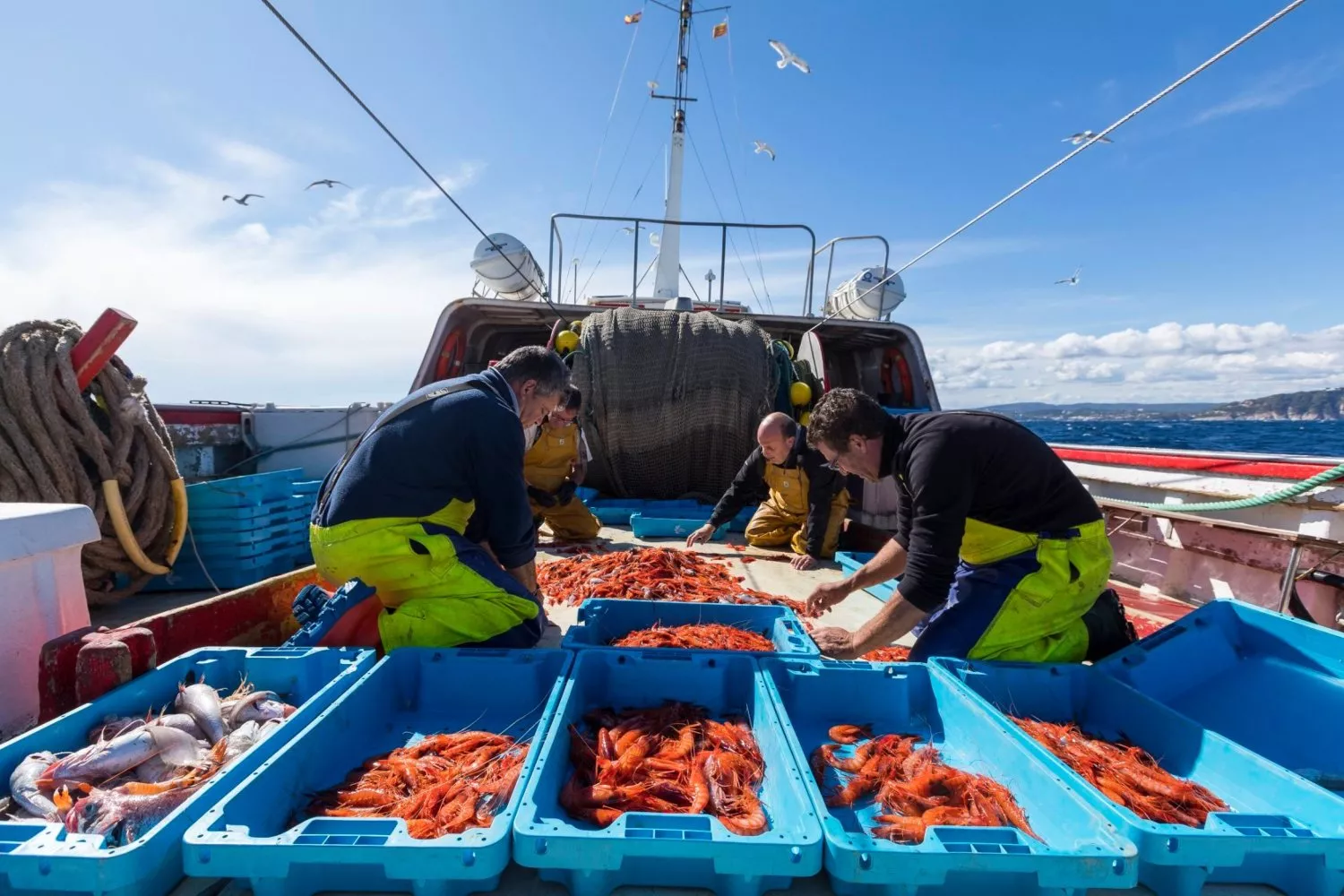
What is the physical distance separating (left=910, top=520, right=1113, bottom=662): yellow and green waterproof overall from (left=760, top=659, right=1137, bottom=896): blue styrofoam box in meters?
0.51

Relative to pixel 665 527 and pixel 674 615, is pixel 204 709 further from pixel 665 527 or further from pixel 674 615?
pixel 665 527

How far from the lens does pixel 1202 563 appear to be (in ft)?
15.5

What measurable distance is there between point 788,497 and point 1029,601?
9.75 ft

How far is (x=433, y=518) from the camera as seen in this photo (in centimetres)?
309

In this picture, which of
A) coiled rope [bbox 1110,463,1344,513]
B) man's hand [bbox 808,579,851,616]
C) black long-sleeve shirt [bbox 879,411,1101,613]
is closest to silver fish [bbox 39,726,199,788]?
man's hand [bbox 808,579,851,616]

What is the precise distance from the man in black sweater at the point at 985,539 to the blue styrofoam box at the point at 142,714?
2.07 meters

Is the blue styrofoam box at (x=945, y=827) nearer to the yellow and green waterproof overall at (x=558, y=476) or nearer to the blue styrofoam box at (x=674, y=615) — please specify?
the blue styrofoam box at (x=674, y=615)

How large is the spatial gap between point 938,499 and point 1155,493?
3.44 m

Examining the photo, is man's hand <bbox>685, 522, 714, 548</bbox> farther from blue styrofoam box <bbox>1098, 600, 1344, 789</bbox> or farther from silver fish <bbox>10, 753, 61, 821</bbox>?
silver fish <bbox>10, 753, 61, 821</bbox>

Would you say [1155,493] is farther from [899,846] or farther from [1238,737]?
[899,846]

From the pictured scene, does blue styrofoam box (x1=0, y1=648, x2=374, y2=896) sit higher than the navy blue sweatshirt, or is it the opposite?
the navy blue sweatshirt

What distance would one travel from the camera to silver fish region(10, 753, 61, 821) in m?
1.81

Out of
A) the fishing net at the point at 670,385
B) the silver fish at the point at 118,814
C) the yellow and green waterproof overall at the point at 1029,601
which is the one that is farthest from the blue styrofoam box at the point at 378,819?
the fishing net at the point at 670,385

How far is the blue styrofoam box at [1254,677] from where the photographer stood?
103 inches
